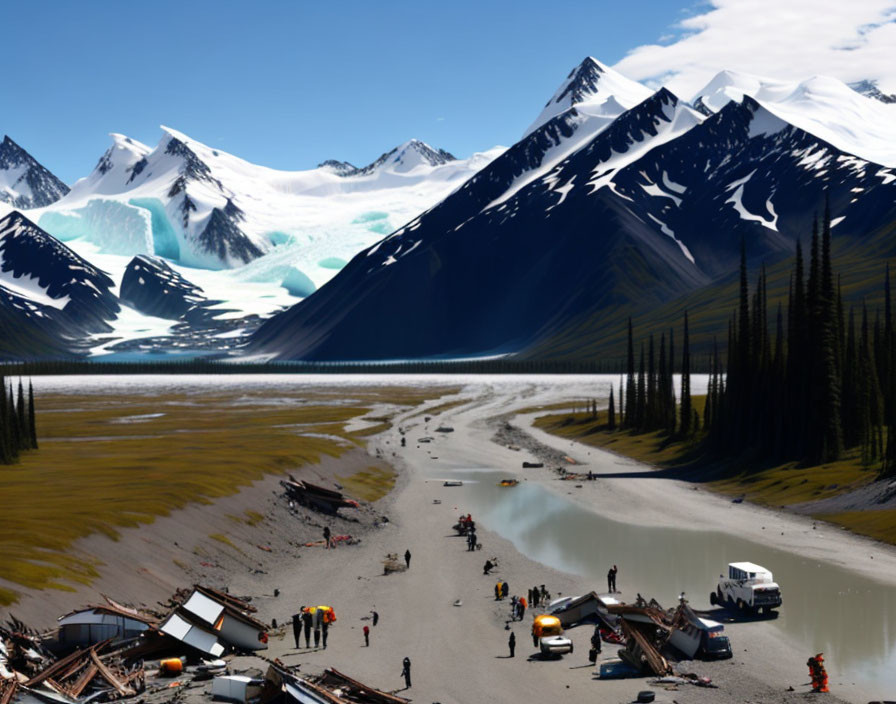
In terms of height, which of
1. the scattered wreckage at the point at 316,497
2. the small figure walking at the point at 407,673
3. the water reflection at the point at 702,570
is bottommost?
the small figure walking at the point at 407,673

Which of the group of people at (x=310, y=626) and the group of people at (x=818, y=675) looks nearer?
the group of people at (x=818, y=675)

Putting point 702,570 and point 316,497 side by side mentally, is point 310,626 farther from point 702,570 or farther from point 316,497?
point 316,497

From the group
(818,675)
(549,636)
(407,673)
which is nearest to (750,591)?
(818,675)

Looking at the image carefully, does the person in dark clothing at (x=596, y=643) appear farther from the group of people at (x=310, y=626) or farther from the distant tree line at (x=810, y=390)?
the distant tree line at (x=810, y=390)

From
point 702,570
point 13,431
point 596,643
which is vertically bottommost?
point 596,643

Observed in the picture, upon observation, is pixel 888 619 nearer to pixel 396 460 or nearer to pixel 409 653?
pixel 409 653

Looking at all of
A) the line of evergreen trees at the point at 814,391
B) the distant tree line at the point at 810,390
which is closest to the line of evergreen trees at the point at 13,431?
the distant tree line at the point at 810,390
